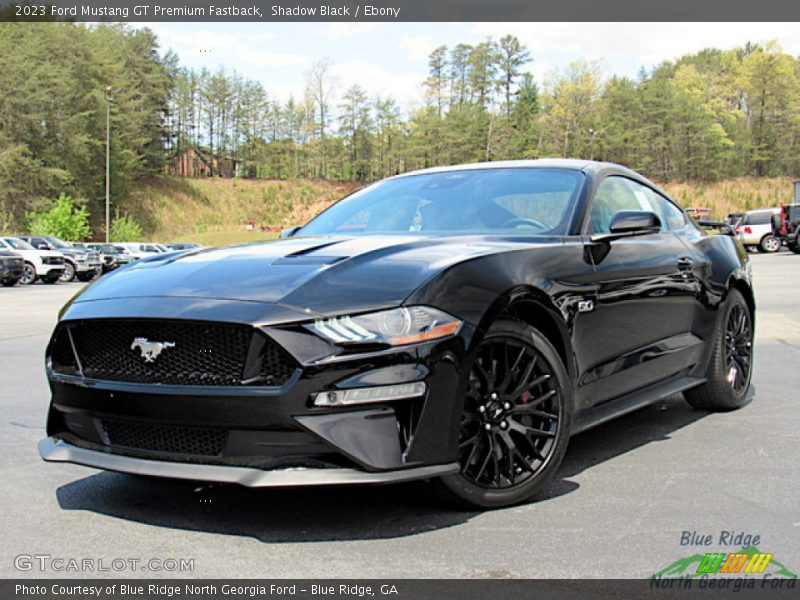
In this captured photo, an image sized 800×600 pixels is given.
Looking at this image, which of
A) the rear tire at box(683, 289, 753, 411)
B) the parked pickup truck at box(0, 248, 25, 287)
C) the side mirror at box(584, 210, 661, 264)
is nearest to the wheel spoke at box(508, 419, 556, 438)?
the side mirror at box(584, 210, 661, 264)

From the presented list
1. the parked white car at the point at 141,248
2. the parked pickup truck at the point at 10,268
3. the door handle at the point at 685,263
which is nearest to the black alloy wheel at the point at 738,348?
the door handle at the point at 685,263

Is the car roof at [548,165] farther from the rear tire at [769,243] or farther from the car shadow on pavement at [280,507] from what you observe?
the rear tire at [769,243]

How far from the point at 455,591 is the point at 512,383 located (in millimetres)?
1086

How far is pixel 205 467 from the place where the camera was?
123 inches

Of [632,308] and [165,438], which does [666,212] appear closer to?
[632,308]

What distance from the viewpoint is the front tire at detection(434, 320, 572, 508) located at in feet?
11.3

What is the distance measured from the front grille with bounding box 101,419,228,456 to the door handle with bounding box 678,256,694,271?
3.00 m

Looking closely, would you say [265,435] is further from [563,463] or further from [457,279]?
[563,463]

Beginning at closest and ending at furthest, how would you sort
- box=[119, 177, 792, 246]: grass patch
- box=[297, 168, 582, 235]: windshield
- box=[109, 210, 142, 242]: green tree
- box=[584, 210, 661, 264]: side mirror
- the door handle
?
box=[584, 210, 661, 264]: side mirror, box=[297, 168, 582, 235]: windshield, the door handle, box=[109, 210, 142, 242]: green tree, box=[119, 177, 792, 246]: grass patch

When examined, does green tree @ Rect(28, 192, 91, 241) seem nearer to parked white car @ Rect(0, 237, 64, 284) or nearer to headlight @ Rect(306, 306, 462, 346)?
parked white car @ Rect(0, 237, 64, 284)

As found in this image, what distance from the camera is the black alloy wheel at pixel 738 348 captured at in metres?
5.67

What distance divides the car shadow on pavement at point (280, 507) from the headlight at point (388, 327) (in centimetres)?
→ 62

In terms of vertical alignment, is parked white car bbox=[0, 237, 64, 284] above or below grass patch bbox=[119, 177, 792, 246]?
below

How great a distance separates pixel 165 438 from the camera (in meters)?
3.27
